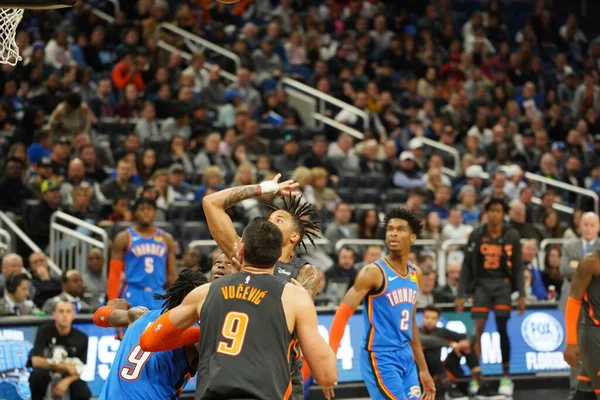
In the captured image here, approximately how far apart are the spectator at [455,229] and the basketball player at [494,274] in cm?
292

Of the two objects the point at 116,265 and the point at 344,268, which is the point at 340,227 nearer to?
the point at 344,268

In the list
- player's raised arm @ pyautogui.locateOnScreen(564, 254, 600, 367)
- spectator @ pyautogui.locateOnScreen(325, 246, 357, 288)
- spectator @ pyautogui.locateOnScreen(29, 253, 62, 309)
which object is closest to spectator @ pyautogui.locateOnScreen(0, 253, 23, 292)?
spectator @ pyautogui.locateOnScreen(29, 253, 62, 309)

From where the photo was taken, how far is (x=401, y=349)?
8422mm

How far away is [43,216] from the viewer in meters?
13.2

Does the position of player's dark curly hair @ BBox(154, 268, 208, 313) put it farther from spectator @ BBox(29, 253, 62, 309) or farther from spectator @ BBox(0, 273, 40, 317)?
spectator @ BBox(29, 253, 62, 309)

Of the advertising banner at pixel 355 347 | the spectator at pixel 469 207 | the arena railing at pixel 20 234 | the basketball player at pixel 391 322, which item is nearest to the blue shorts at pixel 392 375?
the basketball player at pixel 391 322

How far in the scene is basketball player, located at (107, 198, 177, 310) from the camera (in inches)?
423

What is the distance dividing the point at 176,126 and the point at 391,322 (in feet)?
27.3

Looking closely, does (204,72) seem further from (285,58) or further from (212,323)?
(212,323)

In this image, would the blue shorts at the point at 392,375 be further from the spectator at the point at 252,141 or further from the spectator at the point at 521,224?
the spectator at the point at 252,141

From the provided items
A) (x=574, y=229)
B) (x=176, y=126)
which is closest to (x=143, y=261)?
(x=176, y=126)

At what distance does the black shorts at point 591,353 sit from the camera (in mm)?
8125

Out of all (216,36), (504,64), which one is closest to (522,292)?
(216,36)

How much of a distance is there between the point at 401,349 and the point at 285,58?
12.0 meters
